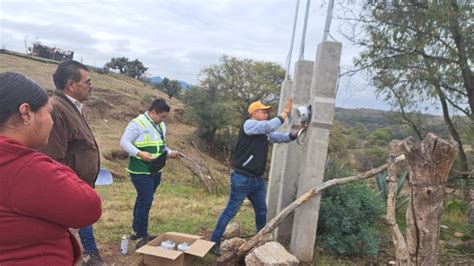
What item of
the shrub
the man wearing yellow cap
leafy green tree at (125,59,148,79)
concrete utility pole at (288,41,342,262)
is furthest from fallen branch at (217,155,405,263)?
leafy green tree at (125,59,148,79)

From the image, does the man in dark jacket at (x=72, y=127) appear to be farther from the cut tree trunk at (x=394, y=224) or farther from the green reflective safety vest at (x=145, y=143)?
the cut tree trunk at (x=394, y=224)

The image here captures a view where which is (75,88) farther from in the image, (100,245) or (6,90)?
(100,245)

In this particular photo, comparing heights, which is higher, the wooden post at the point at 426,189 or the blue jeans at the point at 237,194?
the wooden post at the point at 426,189

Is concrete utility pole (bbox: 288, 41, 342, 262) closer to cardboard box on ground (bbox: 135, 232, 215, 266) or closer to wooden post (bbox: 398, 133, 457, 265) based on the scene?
cardboard box on ground (bbox: 135, 232, 215, 266)

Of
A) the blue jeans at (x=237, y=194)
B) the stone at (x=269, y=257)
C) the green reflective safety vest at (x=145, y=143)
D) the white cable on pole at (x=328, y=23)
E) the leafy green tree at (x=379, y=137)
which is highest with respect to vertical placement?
the white cable on pole at (x=328, y=23)

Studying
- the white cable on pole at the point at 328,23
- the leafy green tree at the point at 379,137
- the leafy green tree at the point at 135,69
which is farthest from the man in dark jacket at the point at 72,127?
the leafy green tree at the point at 135,69

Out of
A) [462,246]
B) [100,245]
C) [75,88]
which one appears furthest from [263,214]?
[462,246]

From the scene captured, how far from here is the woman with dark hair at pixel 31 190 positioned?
1.49 m

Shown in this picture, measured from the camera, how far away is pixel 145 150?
470 centimetres

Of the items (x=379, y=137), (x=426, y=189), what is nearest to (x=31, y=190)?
(x=426, y=189)

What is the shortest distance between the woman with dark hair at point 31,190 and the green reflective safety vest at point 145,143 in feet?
9.65

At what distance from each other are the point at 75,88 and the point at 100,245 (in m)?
2.33

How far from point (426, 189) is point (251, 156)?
1.89 m

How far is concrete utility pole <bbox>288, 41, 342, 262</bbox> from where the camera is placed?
14.6 feet
